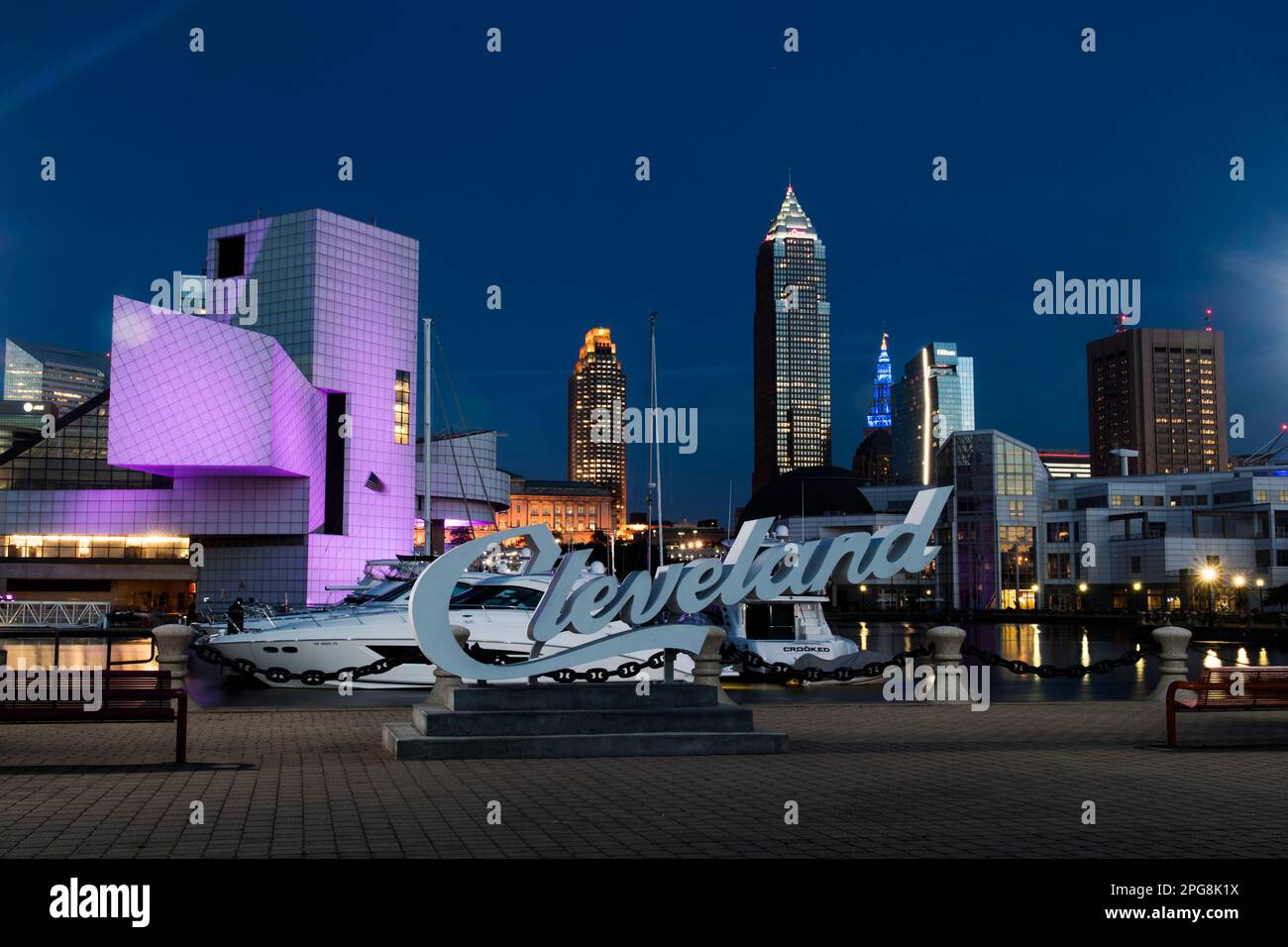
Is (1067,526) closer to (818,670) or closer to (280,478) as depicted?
(280,478)

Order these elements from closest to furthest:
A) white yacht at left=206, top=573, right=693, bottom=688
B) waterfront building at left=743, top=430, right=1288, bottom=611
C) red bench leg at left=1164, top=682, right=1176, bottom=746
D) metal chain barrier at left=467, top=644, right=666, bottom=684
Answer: red bench leg at left=1164, top=682, right=1176, bottom=746, metal chain barrier at left=467, top=644, right=666, bottom=684, white yacht at left=206, top=573, right=693, bottom=688, waterfront building at left=743, top=430, right=1288, bottom=611

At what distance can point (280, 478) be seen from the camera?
83.6 m

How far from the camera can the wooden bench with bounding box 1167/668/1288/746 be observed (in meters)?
15.8

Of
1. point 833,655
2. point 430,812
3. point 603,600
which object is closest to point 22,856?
point 430,812

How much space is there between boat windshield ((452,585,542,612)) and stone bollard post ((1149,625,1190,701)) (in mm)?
12720

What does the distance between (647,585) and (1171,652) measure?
1071cm

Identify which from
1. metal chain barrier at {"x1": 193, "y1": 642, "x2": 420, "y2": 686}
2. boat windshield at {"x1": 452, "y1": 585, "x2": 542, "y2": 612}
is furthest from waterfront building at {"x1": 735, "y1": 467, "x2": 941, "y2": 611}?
metal chain barrier at {"x1": 193, "y1": 642, "x2": 420, "y2": 686}

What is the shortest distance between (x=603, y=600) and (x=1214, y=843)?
8884 mm

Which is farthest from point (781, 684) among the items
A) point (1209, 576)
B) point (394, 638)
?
point (1209, 576)

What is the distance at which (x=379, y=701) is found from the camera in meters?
24.5

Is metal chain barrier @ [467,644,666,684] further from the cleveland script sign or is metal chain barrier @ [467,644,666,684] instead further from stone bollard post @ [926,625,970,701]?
stone bollard post @ [926,625,970,701]

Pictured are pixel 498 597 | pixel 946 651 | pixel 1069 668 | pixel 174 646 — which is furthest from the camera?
pixel 498 597
